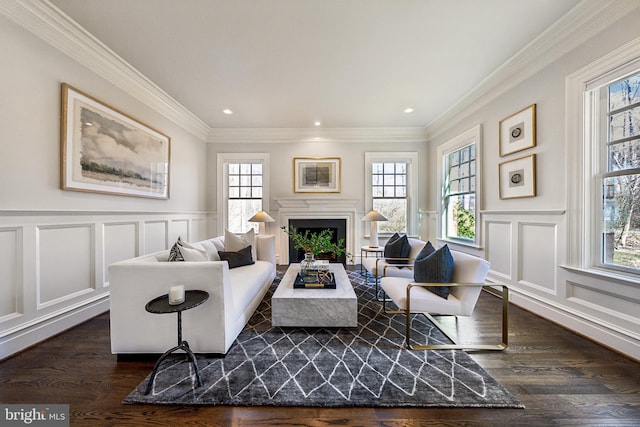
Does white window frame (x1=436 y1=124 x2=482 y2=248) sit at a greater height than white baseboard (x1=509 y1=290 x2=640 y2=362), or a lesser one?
greater

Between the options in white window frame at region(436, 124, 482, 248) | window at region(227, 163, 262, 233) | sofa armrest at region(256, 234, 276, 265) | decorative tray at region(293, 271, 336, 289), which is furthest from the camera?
window at region(227, 163, 262, 233)

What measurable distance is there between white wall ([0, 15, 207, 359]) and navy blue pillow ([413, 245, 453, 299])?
3.41m

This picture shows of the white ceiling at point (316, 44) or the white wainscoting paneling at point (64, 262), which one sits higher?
the white ceiling at point (316, 44)

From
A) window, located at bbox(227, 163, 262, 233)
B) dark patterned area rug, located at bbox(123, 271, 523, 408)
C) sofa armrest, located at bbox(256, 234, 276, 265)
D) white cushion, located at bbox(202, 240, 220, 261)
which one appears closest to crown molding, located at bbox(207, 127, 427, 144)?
window, located at bbox(227, 163, 262, 233)

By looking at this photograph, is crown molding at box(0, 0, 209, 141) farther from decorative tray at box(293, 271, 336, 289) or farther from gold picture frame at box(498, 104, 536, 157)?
gold picture frame at box(498, 104, 536, 157)

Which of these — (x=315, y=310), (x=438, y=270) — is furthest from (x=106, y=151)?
(x=438, y=270)

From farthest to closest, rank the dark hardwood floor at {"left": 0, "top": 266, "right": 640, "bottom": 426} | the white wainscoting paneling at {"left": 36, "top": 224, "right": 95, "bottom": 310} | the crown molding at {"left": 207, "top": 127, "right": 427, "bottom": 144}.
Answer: the crown molding at {"left": 207, "top": 127, "right": 427, "bottom": 144}
the white wainscoting paneling at {"left": 36, "top": 224, "right": 95, "bottom": 310}
the dark hardwood floor at {"left": 0, "top": 266, "right": 640, "bottom": 426}

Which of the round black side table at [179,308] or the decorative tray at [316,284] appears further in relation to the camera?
the decorative tray at [316,284]

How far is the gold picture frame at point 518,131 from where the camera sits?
2.74m

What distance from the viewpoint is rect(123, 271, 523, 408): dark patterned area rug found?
1.48m

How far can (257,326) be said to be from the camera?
7.88 feet

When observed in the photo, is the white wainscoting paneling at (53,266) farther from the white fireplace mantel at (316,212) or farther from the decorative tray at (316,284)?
the white fireplace mantel at (316,212)

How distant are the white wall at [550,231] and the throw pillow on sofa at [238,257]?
336 cm

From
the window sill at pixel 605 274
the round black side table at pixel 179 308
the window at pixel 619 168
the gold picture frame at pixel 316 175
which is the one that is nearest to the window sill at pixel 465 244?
the window sill at pixel 605 274
